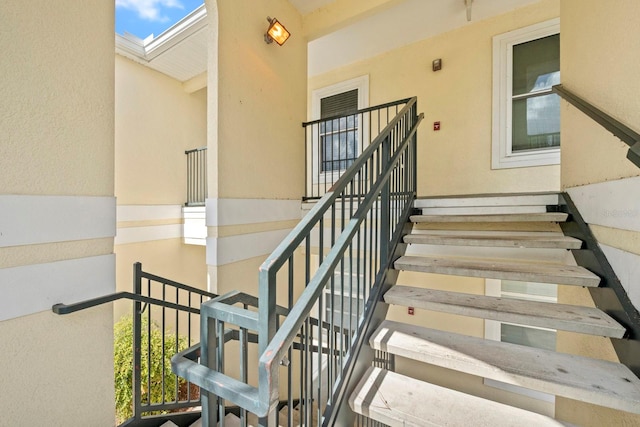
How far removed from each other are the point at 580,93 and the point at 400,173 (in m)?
1.20

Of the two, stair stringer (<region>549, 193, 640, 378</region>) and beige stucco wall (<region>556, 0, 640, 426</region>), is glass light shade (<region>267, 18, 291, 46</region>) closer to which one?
beige stucco wall (<region>556, 0, 640, 426</region>)

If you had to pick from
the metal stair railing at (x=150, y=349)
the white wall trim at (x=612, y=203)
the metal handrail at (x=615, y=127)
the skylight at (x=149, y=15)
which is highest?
the skylight at (x=149, y=15)

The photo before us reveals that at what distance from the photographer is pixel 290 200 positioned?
304 centimetres

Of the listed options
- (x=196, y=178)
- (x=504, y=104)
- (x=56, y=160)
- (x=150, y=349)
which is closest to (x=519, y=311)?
(x=56, y=160)

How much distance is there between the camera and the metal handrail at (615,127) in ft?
3.40

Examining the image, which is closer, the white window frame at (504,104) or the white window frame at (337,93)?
the white window frame at (504,104)

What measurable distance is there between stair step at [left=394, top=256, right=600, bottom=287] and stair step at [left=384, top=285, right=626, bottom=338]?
5.1 inches

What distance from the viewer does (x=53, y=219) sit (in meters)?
1.22

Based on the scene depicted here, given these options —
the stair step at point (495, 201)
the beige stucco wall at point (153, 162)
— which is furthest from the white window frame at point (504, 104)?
the beige stucco wall at point (153, 162)

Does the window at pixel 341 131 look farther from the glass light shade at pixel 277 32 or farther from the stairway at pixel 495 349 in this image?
the stairway at pixel 495 349

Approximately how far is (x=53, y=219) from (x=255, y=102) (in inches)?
71.1

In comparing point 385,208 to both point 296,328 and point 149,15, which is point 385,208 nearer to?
point 296,328

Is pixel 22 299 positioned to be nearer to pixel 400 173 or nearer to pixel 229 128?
pixel 229 128

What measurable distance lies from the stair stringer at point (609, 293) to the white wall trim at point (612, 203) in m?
0.09
